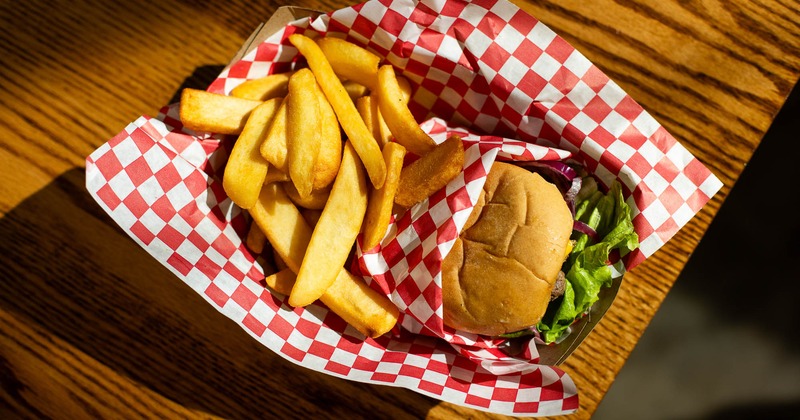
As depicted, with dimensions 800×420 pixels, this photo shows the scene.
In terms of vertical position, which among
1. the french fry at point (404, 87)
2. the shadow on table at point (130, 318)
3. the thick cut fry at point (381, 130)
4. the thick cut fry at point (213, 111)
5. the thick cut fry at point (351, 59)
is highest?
the thick cut fry at point (351, 59)

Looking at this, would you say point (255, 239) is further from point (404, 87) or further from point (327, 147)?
point (404, 87)

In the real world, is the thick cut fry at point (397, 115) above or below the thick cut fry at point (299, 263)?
above

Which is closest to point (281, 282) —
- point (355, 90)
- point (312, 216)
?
point (312, 216)

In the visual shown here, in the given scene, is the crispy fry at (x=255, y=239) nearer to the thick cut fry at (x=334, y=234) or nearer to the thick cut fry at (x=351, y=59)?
the thick cut fry at (x=334, y=234)

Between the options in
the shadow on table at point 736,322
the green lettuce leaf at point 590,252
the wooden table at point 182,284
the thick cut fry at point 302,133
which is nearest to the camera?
the thick cut fry at point 302,133

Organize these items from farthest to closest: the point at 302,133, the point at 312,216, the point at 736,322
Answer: the point at 736,322, the point at 312,216, the point at 302,133

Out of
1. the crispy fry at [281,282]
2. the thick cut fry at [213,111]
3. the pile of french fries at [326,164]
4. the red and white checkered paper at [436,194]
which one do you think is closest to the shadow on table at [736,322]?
the red and white checkered paper at [436,194]

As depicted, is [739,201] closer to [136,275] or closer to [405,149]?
[405,149]
